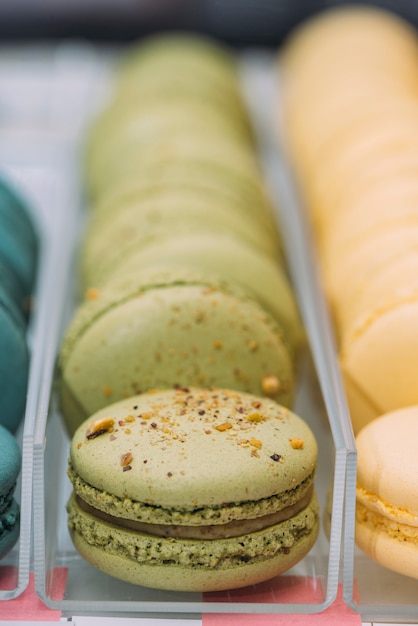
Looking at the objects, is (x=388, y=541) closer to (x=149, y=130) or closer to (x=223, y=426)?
(x=223, y=426)

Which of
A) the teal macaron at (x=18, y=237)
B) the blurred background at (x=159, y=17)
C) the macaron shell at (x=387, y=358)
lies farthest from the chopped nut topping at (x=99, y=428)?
the blurred background at (x=159, y=17)

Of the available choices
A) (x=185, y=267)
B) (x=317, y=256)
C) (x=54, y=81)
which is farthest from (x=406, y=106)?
(x=54, y=81)

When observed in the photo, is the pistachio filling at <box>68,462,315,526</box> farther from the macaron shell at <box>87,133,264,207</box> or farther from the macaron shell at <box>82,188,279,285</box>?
the macaron shell at <box>87,133,264,207</box>

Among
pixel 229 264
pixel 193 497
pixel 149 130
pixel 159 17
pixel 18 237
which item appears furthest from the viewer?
pixel 159 17

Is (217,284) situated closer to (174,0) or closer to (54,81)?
(54,81)

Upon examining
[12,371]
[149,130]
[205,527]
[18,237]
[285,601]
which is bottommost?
[285,601]

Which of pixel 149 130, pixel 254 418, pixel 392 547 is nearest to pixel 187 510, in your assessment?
pixel 254 418

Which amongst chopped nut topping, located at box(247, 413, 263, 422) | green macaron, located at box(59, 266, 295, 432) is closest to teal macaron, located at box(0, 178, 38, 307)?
green macaron, located at box(59, 266, 295, 432)
